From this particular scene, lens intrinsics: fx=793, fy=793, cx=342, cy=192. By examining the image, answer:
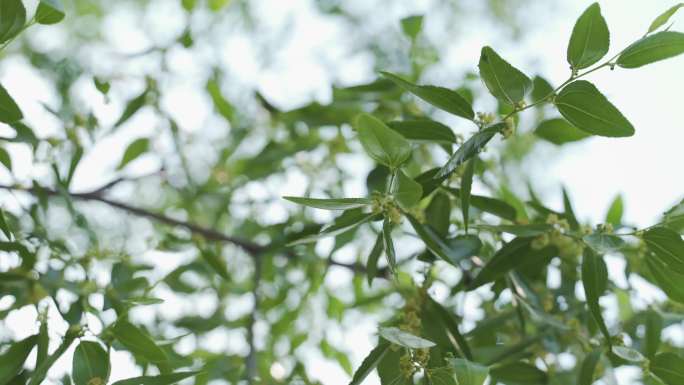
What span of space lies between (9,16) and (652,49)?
497 mm

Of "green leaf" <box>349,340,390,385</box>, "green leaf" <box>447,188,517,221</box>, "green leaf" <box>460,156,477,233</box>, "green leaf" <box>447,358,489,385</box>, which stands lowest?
"green leaf" <box>349,340,390,385</box>

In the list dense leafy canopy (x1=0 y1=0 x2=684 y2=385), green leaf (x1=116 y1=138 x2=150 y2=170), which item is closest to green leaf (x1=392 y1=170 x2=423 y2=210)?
dense leafy canopy (x1=0 y1=0 x2=684 y2=385)

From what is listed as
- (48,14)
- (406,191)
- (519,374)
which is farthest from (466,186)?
(48,14)

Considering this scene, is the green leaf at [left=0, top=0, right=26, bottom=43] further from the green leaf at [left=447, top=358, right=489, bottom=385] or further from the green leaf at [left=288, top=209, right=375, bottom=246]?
the green leaf at [left=447, top=358, right=489, bottom=385]

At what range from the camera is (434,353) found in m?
0.67

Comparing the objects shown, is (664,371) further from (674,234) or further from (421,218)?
(421,218)

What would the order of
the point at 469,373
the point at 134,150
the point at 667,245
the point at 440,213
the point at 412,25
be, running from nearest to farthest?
the point at 469,373 < the point at 667,245 < the point at 440,213 < the point at 412,25 < the point at 134,150

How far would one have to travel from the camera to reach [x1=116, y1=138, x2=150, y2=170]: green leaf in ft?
3.64

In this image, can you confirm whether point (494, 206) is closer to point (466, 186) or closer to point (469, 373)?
point (466, 186)

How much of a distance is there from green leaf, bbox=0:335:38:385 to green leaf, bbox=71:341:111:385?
5 centimetres

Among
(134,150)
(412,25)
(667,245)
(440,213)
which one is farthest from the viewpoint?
(134,150)

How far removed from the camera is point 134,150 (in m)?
1.12

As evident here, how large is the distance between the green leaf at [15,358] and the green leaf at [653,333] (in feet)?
1.91

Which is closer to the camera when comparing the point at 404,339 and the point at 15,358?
the point at 404,339
